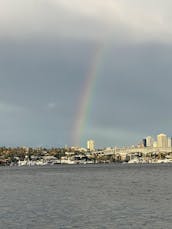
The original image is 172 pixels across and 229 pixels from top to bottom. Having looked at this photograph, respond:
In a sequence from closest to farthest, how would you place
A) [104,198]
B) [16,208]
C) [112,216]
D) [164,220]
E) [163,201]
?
[164,220], [112,216], [16,208], [163,201], [104,198]

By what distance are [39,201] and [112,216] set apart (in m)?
19.9

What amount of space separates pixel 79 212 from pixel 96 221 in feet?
23.8

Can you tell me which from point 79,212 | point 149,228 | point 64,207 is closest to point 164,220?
point 149,228

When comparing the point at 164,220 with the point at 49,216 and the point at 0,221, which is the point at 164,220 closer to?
the point at 49,216

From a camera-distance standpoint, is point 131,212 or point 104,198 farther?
point 104,198

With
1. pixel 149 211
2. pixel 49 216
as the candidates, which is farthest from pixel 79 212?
pixel 149 211

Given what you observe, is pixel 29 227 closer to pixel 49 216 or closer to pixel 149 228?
pixel 49 216

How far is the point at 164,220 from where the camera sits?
46.9 meters

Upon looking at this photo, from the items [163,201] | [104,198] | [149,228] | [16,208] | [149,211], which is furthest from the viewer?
[104,198]

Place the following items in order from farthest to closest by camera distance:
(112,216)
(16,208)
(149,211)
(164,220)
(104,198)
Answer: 1. (104,198)
2. (16,208)
3. (149,211)
4. (112,216)
5. (164,220)

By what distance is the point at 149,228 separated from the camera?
138 ft

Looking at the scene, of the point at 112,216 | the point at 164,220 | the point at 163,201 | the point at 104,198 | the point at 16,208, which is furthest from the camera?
the point at 104,198

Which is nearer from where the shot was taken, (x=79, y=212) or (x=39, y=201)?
(x=79, y=212)

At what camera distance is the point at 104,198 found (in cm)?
6988
